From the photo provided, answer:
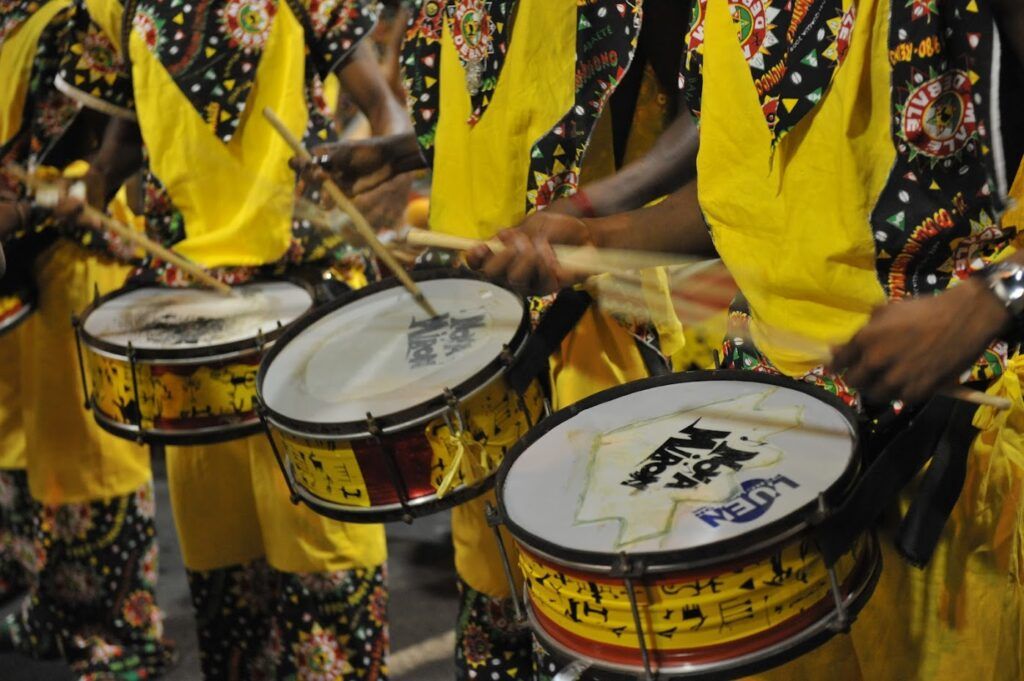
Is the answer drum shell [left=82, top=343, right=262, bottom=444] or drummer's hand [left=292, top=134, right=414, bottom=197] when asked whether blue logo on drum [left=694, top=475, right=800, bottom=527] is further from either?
drummer's hand [left=292, top=134, right=414, bottom=197]

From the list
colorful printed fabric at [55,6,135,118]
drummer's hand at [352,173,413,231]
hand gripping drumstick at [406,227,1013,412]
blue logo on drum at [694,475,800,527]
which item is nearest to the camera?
blue logo on drum at [694,475,800,527]

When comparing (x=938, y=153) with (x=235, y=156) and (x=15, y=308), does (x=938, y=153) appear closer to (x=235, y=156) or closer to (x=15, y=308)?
(x=235, y=156)

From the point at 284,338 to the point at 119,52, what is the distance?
961 mm

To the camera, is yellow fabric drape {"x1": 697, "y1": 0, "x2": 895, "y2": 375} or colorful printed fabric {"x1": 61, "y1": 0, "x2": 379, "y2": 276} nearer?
yellow fabric drape {"x1": 697, "y1": 0, "x2": 895, "y2": 375}

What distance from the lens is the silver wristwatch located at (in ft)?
3.72

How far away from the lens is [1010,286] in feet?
3.73

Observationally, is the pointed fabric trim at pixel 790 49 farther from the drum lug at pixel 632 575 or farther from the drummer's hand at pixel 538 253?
the drum lug at pixel 632 575

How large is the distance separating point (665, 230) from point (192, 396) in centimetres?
103

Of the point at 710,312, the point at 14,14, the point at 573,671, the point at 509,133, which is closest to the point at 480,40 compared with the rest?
the point at 509,133

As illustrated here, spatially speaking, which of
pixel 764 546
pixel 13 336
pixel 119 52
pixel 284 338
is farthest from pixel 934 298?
pixel 13 336

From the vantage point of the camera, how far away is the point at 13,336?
3.22 m

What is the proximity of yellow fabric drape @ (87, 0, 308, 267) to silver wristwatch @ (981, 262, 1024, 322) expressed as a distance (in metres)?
1.62

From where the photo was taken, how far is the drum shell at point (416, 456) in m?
1.71

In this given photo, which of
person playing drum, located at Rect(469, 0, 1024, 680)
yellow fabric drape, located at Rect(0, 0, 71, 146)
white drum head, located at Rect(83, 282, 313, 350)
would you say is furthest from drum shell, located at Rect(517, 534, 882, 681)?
yellow fabric drape, located at Rect(0, 0, 71, 146)
